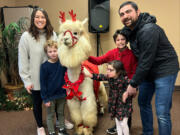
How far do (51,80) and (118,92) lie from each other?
27.6 inches

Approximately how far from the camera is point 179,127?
2.12m

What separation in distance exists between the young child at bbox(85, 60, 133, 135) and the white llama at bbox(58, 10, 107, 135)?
0.52 ft

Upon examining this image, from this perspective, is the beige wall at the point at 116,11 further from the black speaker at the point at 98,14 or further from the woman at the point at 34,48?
the woman at the point at 34,48

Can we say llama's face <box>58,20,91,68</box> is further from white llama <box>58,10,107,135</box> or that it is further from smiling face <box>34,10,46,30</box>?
smiling face <box>34,10,46,30</box>

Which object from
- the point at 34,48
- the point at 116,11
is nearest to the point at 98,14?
the point at 116,11

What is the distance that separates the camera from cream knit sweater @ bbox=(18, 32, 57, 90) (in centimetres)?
169

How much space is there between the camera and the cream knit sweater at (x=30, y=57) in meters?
1.69

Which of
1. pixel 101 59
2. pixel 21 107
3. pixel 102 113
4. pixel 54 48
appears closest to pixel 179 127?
pixel 102 113

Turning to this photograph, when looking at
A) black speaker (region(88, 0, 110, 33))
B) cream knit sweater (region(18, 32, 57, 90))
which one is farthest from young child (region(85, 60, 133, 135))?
black speaker (region(88, 0, 110, 33))

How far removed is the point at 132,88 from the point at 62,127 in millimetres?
1019

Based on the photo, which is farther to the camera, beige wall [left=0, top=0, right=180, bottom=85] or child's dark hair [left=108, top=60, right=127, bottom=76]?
beige wall [left=0, top=0, right=180, bottom=85]

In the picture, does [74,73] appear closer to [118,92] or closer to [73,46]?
[73,46]

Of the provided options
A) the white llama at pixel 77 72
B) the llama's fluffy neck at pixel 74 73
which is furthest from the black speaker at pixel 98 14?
the llama's fluffy neck at pixel 74 73

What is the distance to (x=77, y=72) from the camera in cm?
165
